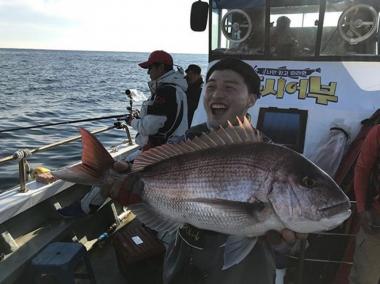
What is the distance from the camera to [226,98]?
2.49 metres

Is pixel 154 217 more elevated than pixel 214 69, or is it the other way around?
pixel 214 69

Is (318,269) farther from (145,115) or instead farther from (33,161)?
(33,161)

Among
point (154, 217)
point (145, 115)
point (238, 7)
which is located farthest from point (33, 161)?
point (154, 217)

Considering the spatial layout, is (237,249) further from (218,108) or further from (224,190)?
(218,108)

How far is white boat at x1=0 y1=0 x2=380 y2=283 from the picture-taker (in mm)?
4980

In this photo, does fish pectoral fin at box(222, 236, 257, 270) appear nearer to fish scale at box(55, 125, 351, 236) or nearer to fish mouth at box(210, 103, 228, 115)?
fish scale at box(55, 125, 351, 236)

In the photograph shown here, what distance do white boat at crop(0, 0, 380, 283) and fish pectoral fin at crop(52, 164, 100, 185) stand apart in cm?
243

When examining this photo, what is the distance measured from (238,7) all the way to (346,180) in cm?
304

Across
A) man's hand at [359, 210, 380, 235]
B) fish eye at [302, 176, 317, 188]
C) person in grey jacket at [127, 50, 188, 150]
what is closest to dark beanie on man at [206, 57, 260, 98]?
fish eye at [302, 176, 317, 188]

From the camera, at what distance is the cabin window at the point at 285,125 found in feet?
17.2

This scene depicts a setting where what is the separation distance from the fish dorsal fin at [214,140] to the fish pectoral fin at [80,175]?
27cm

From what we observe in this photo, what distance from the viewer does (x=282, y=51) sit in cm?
570

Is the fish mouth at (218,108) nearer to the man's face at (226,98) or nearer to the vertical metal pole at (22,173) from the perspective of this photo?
the man's face at (226,98)

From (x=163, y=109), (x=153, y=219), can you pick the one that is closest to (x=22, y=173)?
(x=163, y=109)
